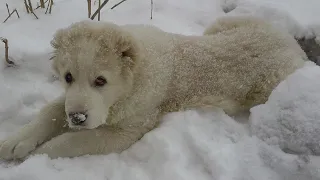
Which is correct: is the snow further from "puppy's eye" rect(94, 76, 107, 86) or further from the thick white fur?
"puppy's eye" rect(94, 76, 107, 86)

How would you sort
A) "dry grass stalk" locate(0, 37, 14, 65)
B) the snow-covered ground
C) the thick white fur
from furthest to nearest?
"dry grass stalk" locate(0, 37, 14, 65) < the thick white fur < the snow-covered ground

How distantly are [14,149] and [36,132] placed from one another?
0.90ft

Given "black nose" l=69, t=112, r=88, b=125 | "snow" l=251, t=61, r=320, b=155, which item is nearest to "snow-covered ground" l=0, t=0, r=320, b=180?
"snow" l=251, t=61, r=320, b=155

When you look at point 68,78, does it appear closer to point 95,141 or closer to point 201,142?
point 95,141

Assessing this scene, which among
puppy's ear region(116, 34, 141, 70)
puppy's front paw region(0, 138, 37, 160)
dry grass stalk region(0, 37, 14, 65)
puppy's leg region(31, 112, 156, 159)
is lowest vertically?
puppy's front paw region(0, 138, 37, 160)

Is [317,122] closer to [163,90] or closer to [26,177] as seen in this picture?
[163,90]

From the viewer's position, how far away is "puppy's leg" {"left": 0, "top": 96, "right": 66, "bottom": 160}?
3697 millimetres

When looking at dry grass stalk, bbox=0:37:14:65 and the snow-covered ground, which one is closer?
the snow-covered ground

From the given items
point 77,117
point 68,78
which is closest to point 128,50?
point 68,78

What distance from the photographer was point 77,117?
11.1 feet

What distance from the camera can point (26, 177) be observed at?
10.6 feet

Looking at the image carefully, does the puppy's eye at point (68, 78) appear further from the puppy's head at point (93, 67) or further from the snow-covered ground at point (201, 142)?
the snow-covered ground at point (201, 142)

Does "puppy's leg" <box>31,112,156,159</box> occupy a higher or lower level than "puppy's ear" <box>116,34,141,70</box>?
lower

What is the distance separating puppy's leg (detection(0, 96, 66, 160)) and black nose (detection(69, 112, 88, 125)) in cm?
62
